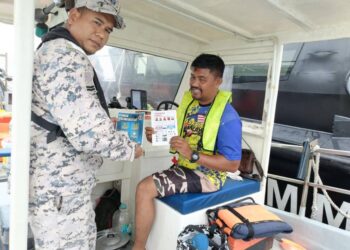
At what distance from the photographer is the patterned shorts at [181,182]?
169 cm

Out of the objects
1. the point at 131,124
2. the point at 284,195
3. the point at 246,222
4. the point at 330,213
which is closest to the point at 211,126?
the point at 131,124

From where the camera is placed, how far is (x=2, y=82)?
2.82 m

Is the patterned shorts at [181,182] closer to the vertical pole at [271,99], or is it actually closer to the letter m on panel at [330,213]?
the vertical pole at [271,99]

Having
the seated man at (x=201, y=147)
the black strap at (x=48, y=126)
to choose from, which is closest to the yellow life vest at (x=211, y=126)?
the seated man at (x=201, y=147)

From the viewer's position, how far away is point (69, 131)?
0.97 m

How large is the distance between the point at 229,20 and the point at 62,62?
1667mm

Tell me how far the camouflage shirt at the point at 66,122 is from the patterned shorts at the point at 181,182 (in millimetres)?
632

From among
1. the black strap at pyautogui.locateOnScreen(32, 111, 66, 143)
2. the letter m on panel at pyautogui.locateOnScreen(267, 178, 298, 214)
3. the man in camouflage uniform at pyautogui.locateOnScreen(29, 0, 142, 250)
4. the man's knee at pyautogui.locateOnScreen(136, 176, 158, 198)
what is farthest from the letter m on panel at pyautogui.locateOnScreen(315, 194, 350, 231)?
the black strap at pyautogui.locateOnScreen(32, 111, 66, 143)

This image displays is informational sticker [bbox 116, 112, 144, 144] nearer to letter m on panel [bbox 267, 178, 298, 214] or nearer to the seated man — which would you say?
the seated man

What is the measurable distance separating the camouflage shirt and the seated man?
2.05 ft

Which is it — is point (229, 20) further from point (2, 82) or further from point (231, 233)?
point (2, 82)

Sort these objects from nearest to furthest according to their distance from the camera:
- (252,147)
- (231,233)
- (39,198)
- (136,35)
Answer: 1. (39,198)
2. (231,233)
3. (136,35)
4. (252,147)

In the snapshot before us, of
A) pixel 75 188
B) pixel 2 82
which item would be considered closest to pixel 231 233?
pixel 75 188

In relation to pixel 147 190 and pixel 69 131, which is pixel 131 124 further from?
pixel 69 131
